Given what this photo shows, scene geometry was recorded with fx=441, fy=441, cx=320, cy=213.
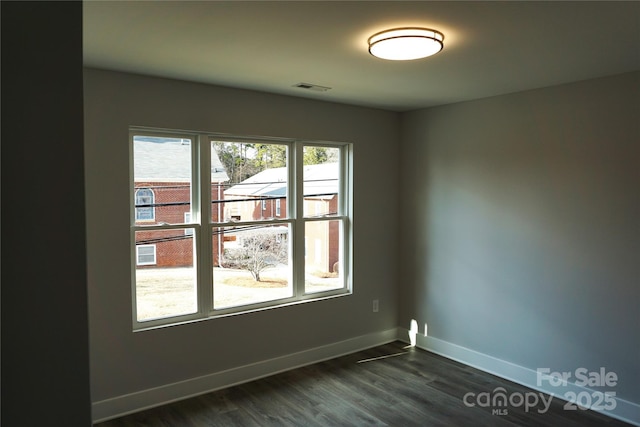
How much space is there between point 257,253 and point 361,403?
156cm

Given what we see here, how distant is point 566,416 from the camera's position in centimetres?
328

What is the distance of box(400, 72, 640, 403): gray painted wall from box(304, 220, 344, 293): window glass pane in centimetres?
82

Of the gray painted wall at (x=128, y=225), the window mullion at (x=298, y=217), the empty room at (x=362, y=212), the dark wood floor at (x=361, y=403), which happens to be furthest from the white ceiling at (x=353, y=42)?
the dark wood floor at (x=361, y=403)

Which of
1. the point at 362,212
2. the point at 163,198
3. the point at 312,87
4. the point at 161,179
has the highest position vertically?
the point at 312,87

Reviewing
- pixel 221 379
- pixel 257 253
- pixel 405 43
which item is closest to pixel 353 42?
pixel 405 43

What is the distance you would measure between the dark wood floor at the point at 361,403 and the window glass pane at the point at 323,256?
0.80 metres

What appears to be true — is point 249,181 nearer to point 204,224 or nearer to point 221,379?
point 204,224

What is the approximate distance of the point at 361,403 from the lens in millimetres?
3477

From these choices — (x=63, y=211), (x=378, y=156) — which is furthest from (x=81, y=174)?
(x=378, y=156)

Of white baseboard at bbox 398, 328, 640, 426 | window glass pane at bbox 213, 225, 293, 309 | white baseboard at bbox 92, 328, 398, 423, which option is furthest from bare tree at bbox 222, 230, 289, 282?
white baseboard at bbox 398, 328, 640, 426

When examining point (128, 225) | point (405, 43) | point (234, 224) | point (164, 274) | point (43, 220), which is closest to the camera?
point (43, 220)

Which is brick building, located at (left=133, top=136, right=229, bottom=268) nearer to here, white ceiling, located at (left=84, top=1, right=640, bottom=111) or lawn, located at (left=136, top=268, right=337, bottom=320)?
lawn, located at (left=136, top=268, right=337, bottom=320)

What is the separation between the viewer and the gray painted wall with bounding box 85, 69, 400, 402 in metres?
3.14

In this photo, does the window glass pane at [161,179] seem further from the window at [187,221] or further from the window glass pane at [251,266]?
the window glass pane at [251,266]
